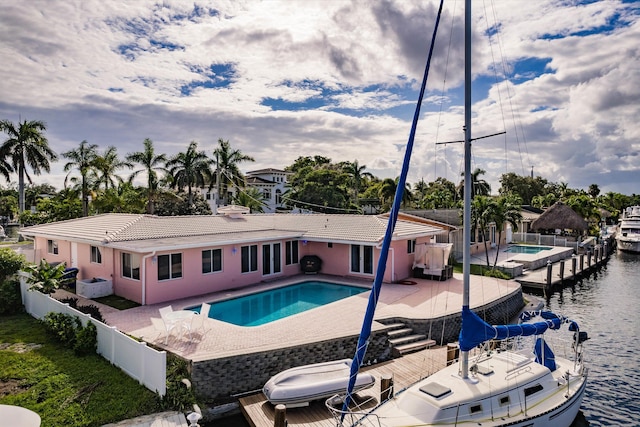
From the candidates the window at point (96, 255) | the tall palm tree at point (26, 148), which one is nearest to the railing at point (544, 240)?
the window at point (96, 255)

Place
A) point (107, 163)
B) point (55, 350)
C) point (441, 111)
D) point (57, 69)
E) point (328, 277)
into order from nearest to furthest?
point (441, 111)
point (55, 350)
point (57, 69)
point (328, 277)
point (107, 163)

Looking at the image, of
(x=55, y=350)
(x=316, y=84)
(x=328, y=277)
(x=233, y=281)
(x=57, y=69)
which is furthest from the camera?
(x=316, y=84)

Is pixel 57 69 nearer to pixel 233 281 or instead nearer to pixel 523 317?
pixel 233 281

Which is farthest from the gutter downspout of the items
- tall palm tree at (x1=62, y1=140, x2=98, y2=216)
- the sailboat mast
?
tall palm tree at (x1=62, y1=140, x2=98, y2=216)

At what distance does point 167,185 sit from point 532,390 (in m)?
47.6

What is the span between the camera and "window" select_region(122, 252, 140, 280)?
1742 cm

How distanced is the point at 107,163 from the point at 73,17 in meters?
28.7

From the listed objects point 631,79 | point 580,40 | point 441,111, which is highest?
point 580,40

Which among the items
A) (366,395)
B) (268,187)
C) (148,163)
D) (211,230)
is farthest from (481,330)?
(268,187)

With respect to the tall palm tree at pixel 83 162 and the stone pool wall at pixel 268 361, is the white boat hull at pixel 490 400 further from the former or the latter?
the tall palm tree at pixel 83 162

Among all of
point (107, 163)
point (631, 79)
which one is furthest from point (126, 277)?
point (107, 163)

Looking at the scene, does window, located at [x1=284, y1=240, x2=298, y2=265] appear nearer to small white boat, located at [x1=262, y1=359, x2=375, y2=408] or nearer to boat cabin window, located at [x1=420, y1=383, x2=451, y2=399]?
small white boat, located at [x1=262, y1=359, x2=375, y2=408]

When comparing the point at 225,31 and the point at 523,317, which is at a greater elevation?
the point at 225,31

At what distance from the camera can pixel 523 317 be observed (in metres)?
12.1
